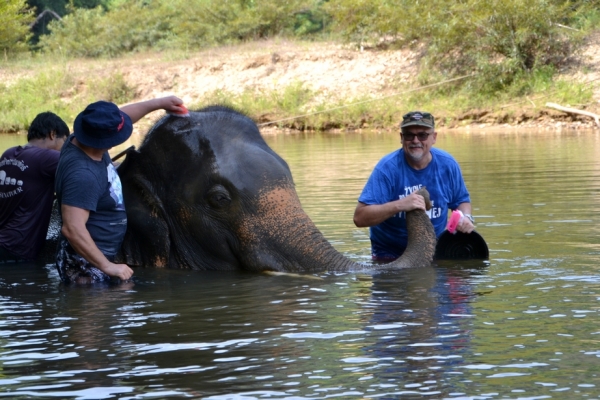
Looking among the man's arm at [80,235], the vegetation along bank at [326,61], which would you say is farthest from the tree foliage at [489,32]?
the man's arm at [80,235]

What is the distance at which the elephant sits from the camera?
709cm

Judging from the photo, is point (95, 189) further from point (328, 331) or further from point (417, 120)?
point (417, 120)

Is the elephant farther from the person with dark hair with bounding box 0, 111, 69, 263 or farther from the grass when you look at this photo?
the grass

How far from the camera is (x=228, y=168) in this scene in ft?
23.5

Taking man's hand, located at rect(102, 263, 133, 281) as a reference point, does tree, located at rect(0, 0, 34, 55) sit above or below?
above

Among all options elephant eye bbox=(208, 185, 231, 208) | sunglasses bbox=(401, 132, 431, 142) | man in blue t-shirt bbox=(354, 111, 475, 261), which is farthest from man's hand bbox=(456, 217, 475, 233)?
elephant eye bbox=(208, 185, 231, 208)

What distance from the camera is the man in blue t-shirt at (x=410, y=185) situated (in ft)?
25.4

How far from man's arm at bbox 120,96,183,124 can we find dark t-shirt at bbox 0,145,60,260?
844 mm

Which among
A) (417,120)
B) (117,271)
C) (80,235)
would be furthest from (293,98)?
(80,235)

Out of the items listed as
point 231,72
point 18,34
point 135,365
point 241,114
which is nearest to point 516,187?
point 241,114

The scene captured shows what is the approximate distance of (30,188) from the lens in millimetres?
8008

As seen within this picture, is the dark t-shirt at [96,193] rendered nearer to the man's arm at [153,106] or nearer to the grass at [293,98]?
the man's arm at [153,106]

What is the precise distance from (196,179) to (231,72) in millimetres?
28868

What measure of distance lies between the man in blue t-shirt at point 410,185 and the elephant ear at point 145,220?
1.47 metres
